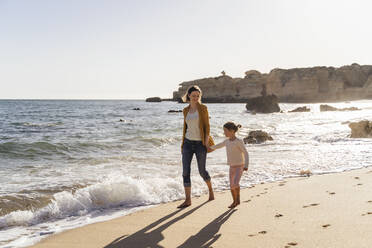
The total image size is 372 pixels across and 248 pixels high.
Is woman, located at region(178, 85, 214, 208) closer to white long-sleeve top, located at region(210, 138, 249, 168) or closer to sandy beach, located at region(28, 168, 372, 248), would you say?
white long-sleeve top, located at region(210, 138, 249, 168)

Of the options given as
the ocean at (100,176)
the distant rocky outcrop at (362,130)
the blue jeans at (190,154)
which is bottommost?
Result: the ocean at (100,176)

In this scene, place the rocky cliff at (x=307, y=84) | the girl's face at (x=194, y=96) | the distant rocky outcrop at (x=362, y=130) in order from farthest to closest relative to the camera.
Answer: the rocky cliff at (x=307, y=84)
the distant rocky outcrop at (x=362, y=130)
the girl's face at (x=194, y=96)

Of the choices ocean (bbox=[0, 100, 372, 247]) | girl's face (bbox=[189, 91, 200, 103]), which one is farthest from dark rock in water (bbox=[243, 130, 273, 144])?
girl's face (bbox=[189, 91, 200, 103])

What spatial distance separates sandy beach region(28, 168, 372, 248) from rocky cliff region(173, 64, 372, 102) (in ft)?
303

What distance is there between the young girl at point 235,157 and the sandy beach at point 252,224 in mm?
288

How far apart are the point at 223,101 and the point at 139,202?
97.6 metres

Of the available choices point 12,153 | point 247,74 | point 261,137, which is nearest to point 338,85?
point 247,74

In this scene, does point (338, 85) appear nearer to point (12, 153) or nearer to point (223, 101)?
point (223, 101)

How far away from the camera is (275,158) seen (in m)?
9.34

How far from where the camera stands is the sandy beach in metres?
3.22

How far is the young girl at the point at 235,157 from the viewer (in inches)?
183

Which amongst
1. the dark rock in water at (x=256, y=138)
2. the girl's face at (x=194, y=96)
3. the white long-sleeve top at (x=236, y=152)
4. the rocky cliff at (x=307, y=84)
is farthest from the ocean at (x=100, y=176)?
the rocky cliff at (x=307, y=84)

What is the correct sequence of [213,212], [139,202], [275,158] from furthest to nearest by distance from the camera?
[275,158] → [139,202] → [213,212]

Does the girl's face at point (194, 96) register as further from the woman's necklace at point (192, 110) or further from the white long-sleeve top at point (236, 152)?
the white long-sleeve top at point (236, 152)
